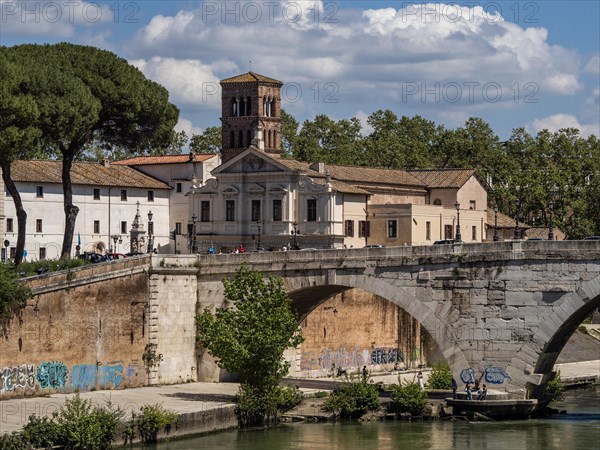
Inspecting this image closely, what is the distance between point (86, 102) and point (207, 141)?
63449 mm

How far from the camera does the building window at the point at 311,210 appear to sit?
80162 millimetres

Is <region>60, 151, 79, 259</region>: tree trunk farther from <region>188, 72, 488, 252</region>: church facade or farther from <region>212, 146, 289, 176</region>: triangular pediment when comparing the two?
<region>212, 146, 289, 176</region>: triangular pediment

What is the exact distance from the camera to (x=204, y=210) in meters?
84.3

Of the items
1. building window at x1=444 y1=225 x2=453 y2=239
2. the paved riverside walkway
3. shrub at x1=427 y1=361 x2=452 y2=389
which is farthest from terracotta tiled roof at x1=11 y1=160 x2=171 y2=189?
shrub at x1=427 y1=361 x2=452 y2=389

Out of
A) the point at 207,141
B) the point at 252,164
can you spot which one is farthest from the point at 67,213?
the point at 207,141

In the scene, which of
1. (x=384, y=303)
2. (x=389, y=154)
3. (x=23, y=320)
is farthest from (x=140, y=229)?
(x=389, y=154)

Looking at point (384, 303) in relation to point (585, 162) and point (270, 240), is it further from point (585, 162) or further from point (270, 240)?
point (585, 162)

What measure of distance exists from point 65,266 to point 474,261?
16383 millimetres

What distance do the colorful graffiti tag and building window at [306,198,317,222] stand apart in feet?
102

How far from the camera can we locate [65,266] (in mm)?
55469

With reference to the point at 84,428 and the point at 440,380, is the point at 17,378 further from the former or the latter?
the point at 440,380

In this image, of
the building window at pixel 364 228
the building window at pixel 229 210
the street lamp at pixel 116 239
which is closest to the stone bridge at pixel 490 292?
the building window at pixel 364 228

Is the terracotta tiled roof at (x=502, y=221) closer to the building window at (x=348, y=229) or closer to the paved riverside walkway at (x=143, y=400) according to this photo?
the building window at (x=348, y=229)

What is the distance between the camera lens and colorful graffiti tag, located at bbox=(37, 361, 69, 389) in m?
49.8
